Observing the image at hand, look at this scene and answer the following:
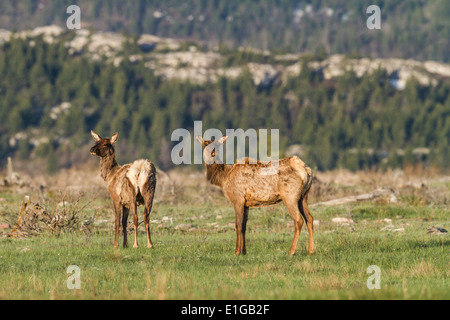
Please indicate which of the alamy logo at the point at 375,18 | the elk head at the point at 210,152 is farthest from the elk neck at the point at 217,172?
the alamy logo at the point at 375,18

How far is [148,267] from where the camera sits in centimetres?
1414

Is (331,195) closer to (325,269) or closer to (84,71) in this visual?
(325,269)

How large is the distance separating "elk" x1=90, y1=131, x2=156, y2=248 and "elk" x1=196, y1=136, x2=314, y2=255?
1467 millimetres

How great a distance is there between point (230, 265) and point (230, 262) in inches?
14.8

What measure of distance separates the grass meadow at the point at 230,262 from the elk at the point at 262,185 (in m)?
0.71

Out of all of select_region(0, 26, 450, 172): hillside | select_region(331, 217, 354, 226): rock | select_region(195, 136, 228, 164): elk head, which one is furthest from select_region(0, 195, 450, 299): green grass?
select_region(0, 26, 450, 172): hillside

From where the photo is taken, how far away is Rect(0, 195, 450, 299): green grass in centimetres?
1119

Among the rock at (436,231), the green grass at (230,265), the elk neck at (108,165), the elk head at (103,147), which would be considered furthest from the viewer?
the rock at (436,231)

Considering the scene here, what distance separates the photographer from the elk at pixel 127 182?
1667 centimetres

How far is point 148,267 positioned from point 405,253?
5.32 m

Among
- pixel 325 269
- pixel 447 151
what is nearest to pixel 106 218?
pixel 325 269

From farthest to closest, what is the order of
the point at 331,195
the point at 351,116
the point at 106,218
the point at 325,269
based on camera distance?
the point at 351,116
the point at 331,195
the point at 106,218
the point at 325,269

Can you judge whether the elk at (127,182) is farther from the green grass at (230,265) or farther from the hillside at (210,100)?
the hillside at (210,100)

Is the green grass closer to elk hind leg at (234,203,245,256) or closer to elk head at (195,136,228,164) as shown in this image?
elk hind leg at (234,203,245,256)
